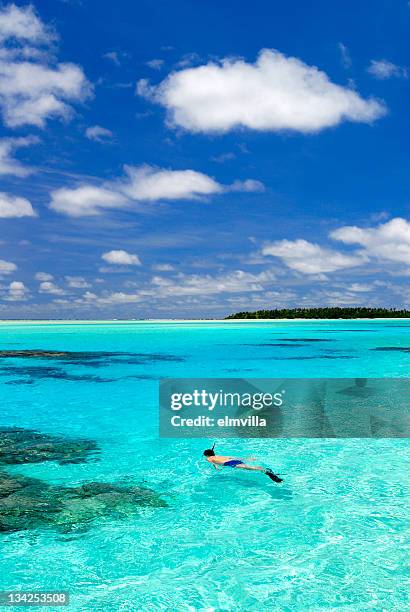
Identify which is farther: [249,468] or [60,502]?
[249,468]

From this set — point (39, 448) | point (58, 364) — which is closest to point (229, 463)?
point (39, 448)

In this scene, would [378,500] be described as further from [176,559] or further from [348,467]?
[176,559]

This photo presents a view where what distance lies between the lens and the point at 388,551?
6.63m

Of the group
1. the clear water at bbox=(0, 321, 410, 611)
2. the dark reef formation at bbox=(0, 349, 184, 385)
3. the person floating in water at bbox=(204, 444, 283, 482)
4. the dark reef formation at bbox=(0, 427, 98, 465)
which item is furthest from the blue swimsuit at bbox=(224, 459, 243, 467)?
the dark reef formation at bbox=(0, 349, 184, 385)

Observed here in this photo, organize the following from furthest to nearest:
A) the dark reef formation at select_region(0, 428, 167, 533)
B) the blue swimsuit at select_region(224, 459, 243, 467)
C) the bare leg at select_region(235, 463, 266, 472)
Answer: the blue swimsuit at select_region(224, 459, 243, 467) → the bare leg at select_region(235, 463, 266, 472) → the dark reef formation at select_region(0, 428, 167, 533)

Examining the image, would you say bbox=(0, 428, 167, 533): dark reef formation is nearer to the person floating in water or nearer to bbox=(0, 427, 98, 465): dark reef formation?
bbox=(0, 427, 98, 465): dark reef formation

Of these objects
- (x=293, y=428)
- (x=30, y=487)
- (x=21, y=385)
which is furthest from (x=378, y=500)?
(x=21, y=385)

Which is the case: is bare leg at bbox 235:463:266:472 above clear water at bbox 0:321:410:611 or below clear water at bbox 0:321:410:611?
above

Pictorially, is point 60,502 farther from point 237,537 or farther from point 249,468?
point 249,468

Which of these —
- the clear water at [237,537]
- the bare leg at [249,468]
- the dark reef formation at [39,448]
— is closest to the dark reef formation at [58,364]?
the dark reef formation at [39,448]

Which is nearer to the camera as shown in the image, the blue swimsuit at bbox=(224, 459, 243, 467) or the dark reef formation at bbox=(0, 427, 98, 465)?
the blue swimsuit at bbox=(224, 459, 243, 467)

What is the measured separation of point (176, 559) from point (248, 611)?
1.40 m

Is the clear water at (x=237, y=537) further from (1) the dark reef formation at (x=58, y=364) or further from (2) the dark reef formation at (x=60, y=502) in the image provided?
(1) the dark reef formation at (x=58, y=364)

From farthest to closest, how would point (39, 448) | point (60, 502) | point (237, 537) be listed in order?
1. point (39, 448)
2. point (60, 502)
3. point (237, 537)
